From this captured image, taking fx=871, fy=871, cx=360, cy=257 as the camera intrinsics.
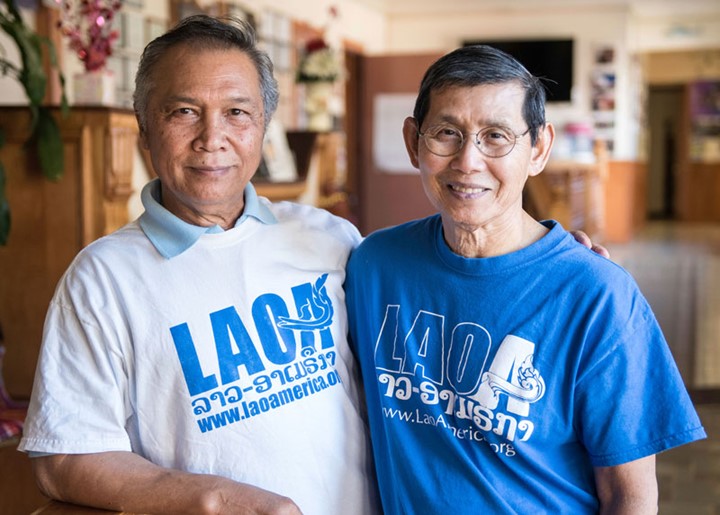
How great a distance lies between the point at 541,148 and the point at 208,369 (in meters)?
0.67

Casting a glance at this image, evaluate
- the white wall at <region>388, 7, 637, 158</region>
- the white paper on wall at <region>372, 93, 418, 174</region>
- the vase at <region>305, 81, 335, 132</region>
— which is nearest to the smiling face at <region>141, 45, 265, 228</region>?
the vase at <region>305, 81, 335, 132</region>

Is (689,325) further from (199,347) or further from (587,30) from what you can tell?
(587,30)

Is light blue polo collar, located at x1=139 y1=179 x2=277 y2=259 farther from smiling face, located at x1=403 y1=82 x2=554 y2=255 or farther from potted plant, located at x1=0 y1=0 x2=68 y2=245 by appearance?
potted plant, located at x1=0 y1=0 x2=68 y2=245

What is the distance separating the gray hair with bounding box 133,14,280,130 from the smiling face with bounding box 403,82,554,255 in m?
0.34

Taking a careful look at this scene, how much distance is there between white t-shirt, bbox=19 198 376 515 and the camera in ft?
4.50

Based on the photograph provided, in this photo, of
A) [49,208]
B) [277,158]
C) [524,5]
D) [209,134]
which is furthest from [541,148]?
[524,5]

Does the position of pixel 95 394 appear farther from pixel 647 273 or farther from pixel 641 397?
pixel 647 273

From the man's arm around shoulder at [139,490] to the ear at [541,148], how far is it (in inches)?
27.2

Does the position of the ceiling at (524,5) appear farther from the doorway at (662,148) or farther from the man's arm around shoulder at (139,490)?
the man's arm around shoulder at (139,490)

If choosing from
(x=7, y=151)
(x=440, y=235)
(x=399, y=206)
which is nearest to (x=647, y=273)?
(x=399, y=206)

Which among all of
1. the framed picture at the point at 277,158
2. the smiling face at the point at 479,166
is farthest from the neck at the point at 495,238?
the framed picture at the point at 277,158

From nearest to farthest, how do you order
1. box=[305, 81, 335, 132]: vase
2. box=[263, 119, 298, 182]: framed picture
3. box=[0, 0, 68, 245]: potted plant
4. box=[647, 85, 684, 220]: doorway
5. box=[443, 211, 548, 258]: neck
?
box=[443, 211, 548, 258]: neck < box=[0, 0, 68, 245]: potted plant < box=[263, 119, 298, 182]: framed picture < box=[305, 81, 335, 132]: vase < box=[647, 85, 684, 220]: doorway

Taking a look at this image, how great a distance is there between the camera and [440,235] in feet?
5.01

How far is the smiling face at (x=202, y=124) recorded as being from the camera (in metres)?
1.46
